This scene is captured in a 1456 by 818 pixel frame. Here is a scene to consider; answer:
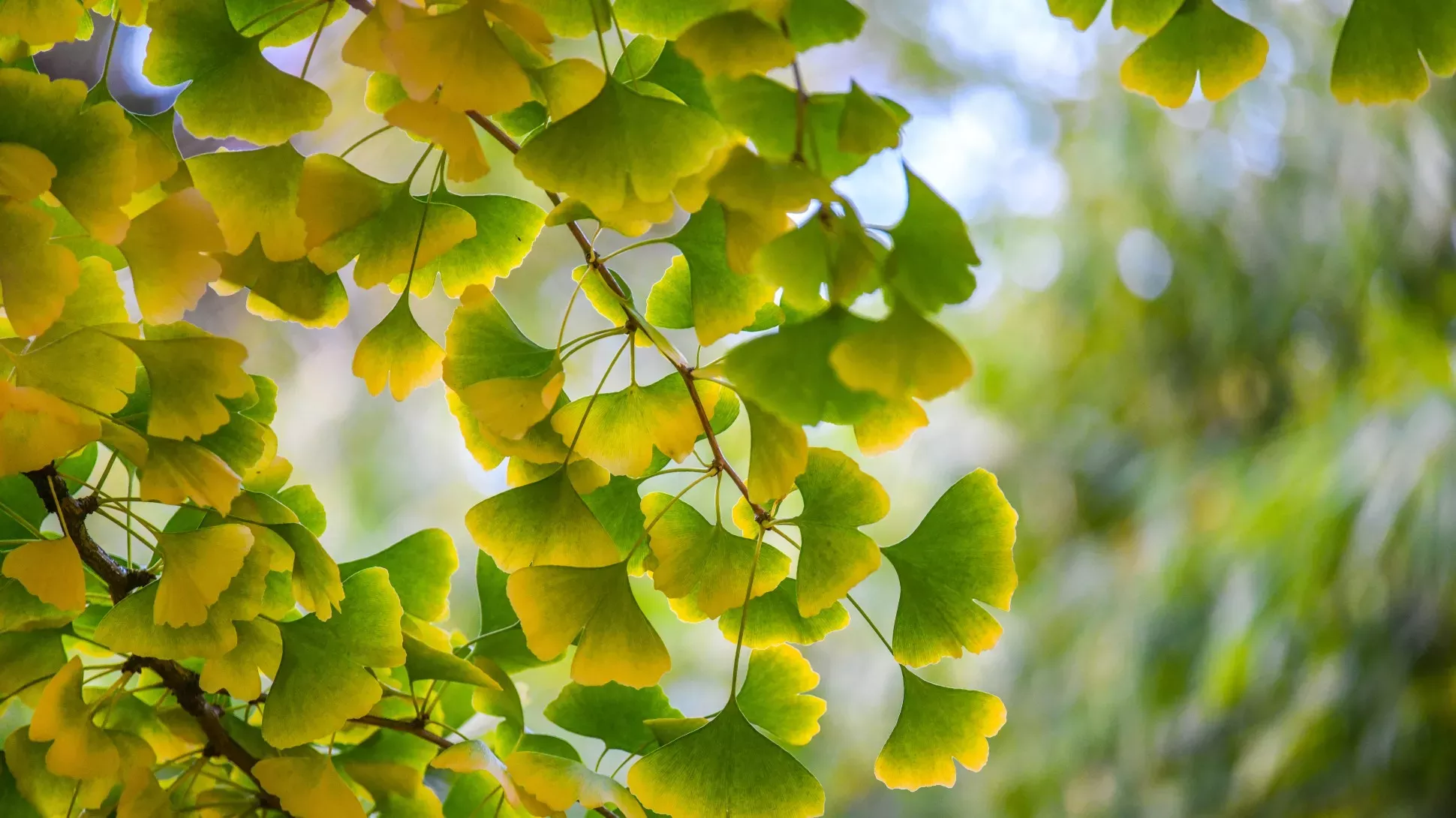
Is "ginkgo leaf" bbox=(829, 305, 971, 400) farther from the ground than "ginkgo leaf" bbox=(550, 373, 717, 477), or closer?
closer

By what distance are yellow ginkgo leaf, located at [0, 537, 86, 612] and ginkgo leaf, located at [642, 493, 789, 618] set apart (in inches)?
4.4

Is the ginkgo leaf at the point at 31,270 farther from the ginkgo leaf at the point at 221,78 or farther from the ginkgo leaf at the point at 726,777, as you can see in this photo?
the ginkgo leaf at the point at 726,777

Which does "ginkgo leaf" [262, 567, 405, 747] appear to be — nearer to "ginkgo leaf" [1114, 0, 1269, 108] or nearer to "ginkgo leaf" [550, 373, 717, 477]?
"ginkgo leaf" [550, 373, 717, 477]

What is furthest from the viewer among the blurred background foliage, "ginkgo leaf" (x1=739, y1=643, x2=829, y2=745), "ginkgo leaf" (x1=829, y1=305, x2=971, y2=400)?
the blurred background foliage

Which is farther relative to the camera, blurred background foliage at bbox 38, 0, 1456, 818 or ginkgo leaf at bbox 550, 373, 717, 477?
blurred background foliage at bbox 38, 0, 1456, 818

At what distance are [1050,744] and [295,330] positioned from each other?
4.57ft

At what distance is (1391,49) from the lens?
0.70ft

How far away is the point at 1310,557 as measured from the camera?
119cm

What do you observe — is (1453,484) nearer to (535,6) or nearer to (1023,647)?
(1023,647)

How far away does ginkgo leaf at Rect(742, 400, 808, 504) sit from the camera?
0.21m

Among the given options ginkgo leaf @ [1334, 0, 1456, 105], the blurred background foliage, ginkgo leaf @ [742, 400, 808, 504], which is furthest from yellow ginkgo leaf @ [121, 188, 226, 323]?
the blurred background foliage

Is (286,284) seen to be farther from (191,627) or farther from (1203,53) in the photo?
(1203,53)

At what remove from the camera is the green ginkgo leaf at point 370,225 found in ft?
0.71

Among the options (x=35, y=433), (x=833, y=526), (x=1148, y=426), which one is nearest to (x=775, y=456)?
(x=833, y=526)
